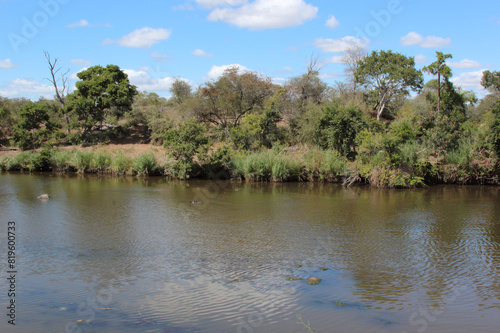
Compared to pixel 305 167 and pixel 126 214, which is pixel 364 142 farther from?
pixel 126 214

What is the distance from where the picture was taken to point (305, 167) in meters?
24.6

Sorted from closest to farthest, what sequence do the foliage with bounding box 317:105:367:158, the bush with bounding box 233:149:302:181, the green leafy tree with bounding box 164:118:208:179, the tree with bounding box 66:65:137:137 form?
the green leafy tree with bounding box 164:118:208:179, the bush with bounding box 233:149:302:181, the foliage with bounding box 317:105:367:158, the tree with bounding box 66:65:137:137

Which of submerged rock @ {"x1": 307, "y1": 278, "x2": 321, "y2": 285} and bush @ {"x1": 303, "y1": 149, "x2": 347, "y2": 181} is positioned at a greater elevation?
bush @ {"x1": 303, "y1": 149, "x2": 347, "y2": 181}

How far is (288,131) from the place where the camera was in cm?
3394

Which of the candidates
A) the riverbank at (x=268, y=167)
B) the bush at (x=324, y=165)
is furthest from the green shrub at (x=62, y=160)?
the bush at (x=324, y=165)

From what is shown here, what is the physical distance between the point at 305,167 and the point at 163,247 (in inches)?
608

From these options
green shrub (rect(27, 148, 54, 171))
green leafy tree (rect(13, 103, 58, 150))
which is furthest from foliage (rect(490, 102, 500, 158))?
green leafy tree (rect(13, 103, 58, 150))

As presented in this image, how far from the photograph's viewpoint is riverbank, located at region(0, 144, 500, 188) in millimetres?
22156

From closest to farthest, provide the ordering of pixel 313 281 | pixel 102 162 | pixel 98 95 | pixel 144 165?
pixel 313 281
pixel 144 165
pixel 102 162
pixel 98 95

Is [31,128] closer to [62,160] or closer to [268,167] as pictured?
[62,160]

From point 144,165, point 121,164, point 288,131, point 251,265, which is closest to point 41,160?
point 121,164

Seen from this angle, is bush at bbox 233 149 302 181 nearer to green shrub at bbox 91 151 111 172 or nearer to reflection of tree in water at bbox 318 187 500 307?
reflection of tree in water at bbox 318 187 500 307

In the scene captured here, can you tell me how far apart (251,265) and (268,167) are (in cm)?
1535

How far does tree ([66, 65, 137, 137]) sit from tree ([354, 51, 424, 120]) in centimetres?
2279
